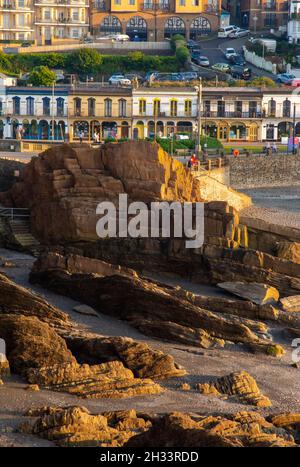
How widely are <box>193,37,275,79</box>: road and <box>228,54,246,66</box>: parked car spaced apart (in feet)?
1.47

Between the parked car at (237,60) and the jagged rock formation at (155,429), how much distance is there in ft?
254

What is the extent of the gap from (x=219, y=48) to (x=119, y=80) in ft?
55.2

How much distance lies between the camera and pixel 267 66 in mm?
107875

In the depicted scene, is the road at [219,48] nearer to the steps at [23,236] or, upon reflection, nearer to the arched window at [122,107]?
the arched window at [122,107]

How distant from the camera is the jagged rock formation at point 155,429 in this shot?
28688 millimetres

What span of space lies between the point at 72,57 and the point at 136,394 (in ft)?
239

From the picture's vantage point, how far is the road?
109 m

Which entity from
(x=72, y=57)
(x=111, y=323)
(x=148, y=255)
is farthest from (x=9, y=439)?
(x=72, y=57)

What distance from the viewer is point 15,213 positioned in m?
54.4

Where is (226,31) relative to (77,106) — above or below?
below

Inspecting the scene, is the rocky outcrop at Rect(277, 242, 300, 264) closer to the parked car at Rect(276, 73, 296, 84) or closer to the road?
the parked car at Rect(276, 73, 296, 84)

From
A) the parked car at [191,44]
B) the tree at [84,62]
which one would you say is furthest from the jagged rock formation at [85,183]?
the parked car at [191,44]

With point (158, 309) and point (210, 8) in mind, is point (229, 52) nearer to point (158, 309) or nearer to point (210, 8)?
point (210, 8)

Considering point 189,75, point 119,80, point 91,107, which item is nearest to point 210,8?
point 189,75
